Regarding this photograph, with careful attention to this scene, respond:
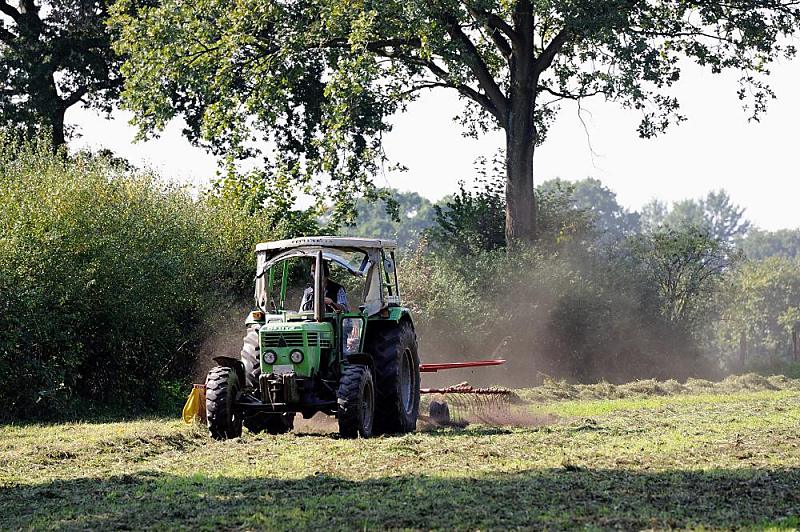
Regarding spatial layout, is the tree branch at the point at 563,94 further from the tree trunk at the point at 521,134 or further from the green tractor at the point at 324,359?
the green tractor at the point at 324,359

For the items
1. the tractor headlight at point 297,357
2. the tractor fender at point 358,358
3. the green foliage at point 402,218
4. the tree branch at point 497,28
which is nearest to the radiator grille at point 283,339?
the tractor headlight at point 297,357

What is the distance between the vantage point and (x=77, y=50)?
1431 inches

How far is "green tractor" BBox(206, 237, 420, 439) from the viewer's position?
14938 millimetres

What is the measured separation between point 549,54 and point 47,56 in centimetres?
1474

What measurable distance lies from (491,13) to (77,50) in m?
12.8

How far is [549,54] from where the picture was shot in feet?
109

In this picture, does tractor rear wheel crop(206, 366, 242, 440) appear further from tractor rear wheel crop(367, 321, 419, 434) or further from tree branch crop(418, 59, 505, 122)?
tree branch crop(418, 59, 505, 122)

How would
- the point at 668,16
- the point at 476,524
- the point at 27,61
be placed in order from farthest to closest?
the point at 27,61, the point at 668,16, the point at 476,524

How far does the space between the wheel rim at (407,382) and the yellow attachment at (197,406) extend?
2.74 metres

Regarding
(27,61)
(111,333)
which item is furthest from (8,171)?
(27,61)

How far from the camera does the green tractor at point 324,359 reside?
14.9 meters

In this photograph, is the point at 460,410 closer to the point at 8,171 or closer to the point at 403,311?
the point at 403,311

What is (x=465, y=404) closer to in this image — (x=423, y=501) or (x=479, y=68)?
(x=423, y=501)

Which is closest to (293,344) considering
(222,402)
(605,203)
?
(222,402)
